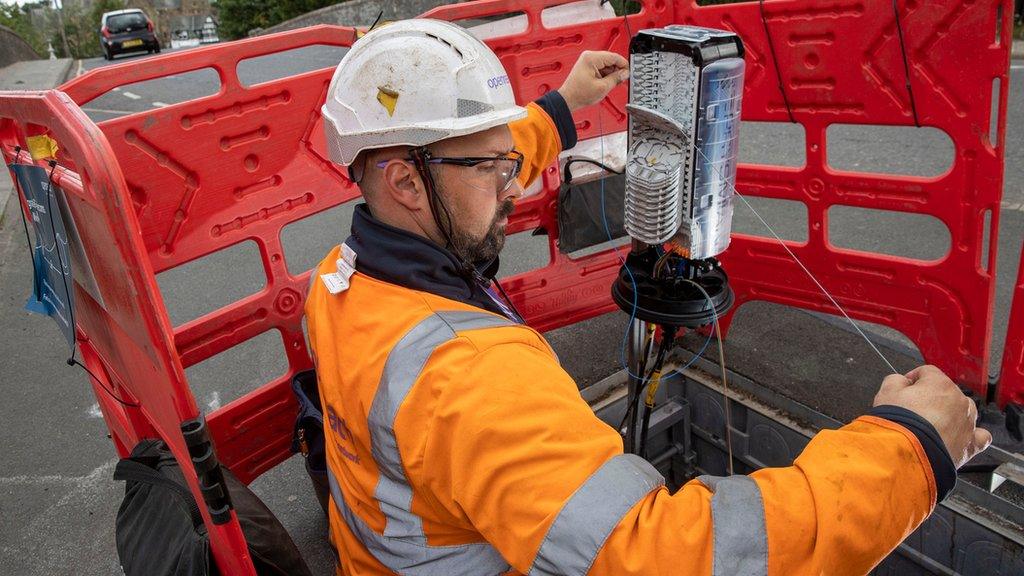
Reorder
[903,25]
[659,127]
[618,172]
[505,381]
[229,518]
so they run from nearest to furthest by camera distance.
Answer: [505,381]
[229,518]
[659,127]
[903,25]
[618,172]

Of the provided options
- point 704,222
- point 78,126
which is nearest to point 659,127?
point 704,222

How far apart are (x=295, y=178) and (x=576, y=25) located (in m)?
1.31

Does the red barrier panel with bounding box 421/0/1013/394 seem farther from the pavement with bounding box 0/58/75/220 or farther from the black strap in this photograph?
the pavement with bounding box 0/58/75/220

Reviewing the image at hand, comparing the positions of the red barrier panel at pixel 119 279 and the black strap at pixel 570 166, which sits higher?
the red barrier panel at pixel 119 279

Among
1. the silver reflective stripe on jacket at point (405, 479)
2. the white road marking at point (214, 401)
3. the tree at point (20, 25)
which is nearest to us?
the silver reflective stripe on jacket at point (405, 479)

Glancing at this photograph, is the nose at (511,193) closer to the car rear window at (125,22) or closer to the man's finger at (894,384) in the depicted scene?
the man's finger at (894,384)

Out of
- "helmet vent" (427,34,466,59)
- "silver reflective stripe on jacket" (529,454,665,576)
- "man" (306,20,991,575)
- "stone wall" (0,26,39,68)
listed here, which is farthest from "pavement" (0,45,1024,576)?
"stone wall" (0,26,39,68)

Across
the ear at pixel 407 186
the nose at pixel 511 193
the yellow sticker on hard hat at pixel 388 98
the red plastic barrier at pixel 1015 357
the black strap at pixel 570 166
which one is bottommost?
the red plastic barrier at pixel 1015 357

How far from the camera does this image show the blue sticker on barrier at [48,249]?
1780mm

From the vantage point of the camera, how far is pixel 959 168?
2580 millimetres

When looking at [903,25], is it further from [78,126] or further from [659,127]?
[78,126]

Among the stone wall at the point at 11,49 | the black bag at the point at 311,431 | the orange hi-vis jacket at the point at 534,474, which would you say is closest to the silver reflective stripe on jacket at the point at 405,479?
the orange hi-vis jacket at the point at 534,474

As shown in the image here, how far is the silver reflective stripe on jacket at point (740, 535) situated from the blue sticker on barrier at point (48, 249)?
153cm

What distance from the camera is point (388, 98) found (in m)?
1.73
